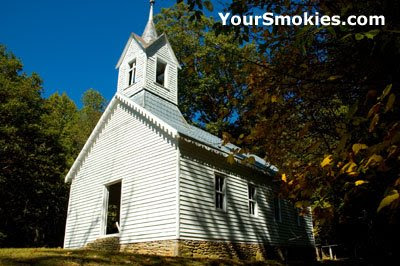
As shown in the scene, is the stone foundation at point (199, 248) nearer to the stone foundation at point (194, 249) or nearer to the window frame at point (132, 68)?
the stone foundation at point (194, 249)

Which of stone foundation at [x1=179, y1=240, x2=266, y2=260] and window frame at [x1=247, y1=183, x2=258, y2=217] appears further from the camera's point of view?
window frame at [x1=247, y1=183, x2=258, y2=217]

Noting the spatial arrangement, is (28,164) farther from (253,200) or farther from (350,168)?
(350,168)

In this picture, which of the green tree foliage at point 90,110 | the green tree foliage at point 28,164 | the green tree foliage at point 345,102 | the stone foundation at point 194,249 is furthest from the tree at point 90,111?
the green tree foliage at point 345,102

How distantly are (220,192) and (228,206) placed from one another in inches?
28.3

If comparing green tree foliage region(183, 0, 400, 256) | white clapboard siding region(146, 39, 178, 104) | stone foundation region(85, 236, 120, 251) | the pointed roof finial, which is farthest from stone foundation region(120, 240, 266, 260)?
the pointed roof finial

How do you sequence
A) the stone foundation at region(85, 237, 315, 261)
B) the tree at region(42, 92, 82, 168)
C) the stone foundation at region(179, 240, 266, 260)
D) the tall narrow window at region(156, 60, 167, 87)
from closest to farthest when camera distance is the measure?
the stone foundation at region(85, 237, 315, 261) → the stone foundation at region(179, 240, 266, 260) → the tall narrow window at region(156, 60, 167, 87) → the tree at region(42, 92, 82, 168)

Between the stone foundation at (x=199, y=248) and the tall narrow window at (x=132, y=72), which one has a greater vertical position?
the tall narrow window at (x=132, y=72)

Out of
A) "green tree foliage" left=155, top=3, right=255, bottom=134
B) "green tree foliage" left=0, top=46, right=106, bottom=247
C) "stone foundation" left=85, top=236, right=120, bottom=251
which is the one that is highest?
"green tree foliage" left=155, top=3, right=255, bottom=134

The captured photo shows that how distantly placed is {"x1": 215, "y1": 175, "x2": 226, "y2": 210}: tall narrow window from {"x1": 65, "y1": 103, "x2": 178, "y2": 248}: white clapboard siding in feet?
8.73

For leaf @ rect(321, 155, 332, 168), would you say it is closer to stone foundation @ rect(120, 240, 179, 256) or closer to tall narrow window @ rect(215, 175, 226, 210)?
stone foundation @ rect(120, 240, 179, 256)

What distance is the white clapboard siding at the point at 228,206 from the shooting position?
12.3m

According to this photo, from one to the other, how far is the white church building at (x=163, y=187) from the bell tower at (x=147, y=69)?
56mm

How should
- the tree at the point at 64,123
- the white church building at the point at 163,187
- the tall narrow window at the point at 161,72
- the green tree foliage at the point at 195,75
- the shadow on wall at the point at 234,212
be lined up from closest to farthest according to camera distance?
the white church building at the point at 163,187, the shadow on wall at the point at 234,212, the tall narrow window at the point at 161,72, the tree at the point at 64,123, the green tree foliage at the point at 195,75

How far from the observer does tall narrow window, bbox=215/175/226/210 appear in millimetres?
14039
